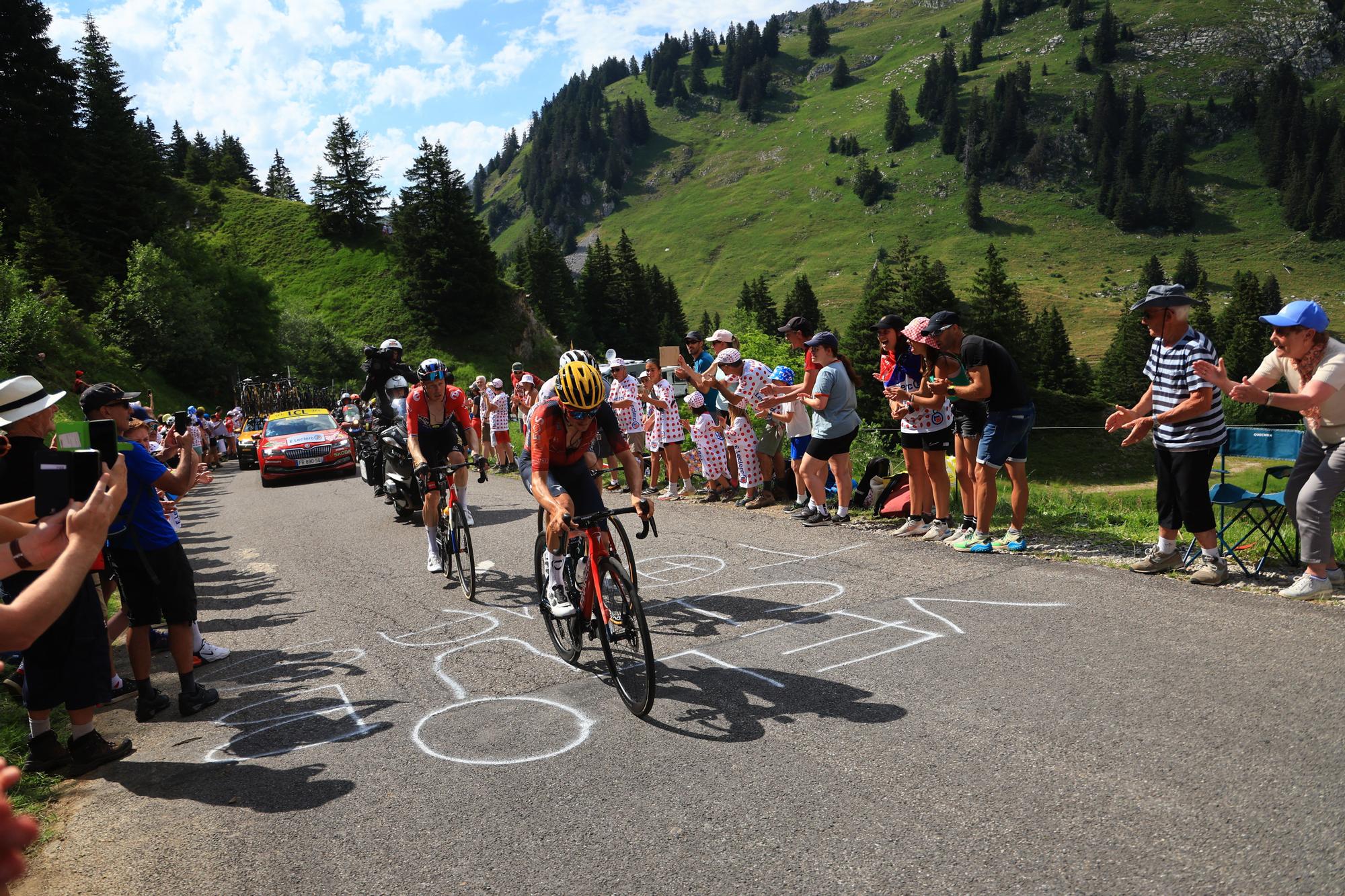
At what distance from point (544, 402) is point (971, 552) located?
15.1 feet

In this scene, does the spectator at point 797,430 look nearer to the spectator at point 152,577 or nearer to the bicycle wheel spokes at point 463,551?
the bicycle wheel spokes at point 463,551

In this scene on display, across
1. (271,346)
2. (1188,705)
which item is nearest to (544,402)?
(1188,705)

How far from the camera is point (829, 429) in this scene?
993 centimetres

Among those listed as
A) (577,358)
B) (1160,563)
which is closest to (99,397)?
(577,358)

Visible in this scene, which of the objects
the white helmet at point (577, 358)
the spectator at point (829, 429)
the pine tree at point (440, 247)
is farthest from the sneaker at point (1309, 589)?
the pine tree at point (440, 247)

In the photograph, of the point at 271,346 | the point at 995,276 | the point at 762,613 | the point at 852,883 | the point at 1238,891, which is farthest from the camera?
the point at 995,276

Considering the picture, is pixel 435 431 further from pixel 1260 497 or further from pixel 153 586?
pixel 1260 497

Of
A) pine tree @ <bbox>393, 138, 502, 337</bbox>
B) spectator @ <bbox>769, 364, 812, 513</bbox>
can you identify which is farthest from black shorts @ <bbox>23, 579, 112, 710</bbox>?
pine tree @ <bbox>393, 138, 502, 337</bbox>

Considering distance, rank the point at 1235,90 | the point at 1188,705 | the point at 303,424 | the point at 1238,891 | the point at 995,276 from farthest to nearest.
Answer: the point at 1235,90 < the point at 995,276 < the point at 303,424 < the point at 1188,705 < the point at 1238,891

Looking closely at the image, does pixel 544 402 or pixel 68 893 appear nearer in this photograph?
pixel 68 893

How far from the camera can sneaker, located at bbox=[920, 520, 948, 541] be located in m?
8.81

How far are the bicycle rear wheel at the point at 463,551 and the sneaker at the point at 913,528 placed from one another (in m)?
4.53

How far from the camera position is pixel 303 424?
2264 cm

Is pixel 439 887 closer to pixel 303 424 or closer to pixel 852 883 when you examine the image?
pixel 852 883
